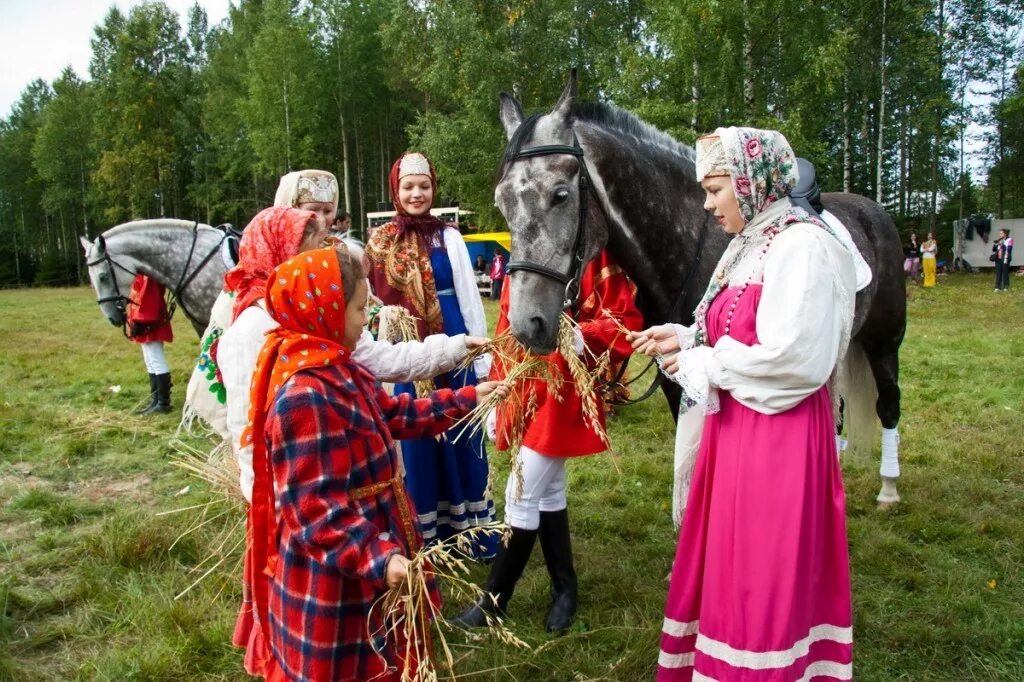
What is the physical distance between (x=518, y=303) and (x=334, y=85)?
30.7m

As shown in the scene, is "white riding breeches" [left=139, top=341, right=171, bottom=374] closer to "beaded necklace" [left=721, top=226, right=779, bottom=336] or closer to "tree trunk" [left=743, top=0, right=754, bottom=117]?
"beaded necklace" [left=721, top=226, right=779, bottom=336]

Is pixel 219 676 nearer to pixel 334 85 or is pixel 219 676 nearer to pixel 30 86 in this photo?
pixel 334 85

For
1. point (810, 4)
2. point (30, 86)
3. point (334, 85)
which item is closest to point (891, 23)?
point (810, 4)

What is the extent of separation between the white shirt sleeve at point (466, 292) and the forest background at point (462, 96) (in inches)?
553

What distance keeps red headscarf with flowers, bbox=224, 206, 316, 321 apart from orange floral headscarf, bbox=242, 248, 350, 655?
20.9 inches

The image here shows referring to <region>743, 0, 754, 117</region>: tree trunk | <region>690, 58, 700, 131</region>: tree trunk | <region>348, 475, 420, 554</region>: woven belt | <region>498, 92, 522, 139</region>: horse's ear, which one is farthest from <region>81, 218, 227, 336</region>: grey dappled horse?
<region>743, 0, 754, 117</region>: tree trunk

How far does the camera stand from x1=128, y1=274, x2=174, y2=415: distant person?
7168 millimetres

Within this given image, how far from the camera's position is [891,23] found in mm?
20906

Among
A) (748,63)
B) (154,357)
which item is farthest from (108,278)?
(748,63)

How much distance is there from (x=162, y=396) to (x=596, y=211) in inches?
250

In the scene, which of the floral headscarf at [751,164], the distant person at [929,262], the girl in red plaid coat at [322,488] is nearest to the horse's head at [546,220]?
the floral headscarf at [751,164]

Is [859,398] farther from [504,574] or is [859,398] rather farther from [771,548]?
[771,548]

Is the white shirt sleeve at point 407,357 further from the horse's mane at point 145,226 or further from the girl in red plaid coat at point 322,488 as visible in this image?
the horse's mane at point 145,226

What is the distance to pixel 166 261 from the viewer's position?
6.70 meters
